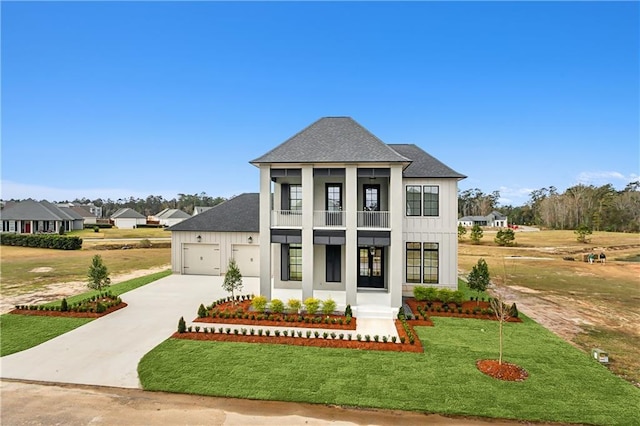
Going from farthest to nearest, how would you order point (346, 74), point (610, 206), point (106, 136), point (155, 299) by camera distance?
1. point (610, 206)
2. point (106, 136)
3. point (346, 74)
4. point (155, 299)

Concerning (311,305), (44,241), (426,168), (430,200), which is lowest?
(311,305)

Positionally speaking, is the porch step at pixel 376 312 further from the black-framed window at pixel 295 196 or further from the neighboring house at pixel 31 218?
the neighboring house at pixel 31 218

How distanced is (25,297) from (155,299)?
6776 millimetres

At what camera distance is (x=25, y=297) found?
48.6 ft

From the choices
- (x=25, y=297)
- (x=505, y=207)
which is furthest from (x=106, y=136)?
(x=505, y=207)

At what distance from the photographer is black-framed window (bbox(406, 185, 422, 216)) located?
49.9ft

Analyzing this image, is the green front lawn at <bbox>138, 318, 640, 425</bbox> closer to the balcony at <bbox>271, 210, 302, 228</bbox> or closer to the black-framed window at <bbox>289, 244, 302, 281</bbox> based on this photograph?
the balcony at <bbox>271, 210, 302, 228</bbox>

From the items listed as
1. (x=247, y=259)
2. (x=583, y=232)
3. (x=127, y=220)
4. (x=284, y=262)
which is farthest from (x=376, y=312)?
(x=127, y=220)

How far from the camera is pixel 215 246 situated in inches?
795

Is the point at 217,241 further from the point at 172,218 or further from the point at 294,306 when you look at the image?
the point at 172,218

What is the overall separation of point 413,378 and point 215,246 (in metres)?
16.1

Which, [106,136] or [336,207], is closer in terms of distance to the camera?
[336,207]

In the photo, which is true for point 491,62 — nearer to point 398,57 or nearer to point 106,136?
point 398,57

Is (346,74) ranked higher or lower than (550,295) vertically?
higher
